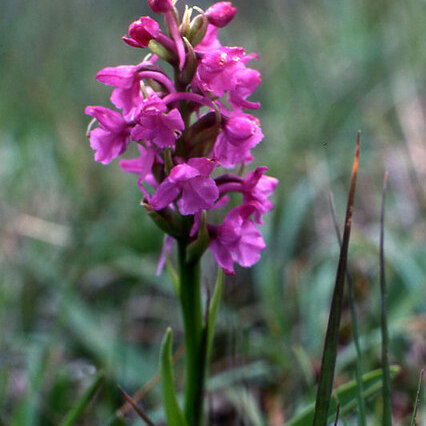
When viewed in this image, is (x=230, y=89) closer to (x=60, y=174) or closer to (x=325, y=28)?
(x=60, y=174)

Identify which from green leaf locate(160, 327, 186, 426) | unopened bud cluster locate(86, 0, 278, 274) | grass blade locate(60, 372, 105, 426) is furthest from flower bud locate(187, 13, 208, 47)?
grass blade locate(60, 372, 105, 426)

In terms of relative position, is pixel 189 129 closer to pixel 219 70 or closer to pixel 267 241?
→ pixel 219 70

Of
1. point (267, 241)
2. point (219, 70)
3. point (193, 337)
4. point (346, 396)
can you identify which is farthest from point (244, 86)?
point (267, 241)

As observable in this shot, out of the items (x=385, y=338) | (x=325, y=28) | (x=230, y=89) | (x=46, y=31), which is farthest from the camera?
(x=46, y=31)

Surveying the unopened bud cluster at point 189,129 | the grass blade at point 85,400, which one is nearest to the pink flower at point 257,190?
the unopened bud cluster at point 189,129

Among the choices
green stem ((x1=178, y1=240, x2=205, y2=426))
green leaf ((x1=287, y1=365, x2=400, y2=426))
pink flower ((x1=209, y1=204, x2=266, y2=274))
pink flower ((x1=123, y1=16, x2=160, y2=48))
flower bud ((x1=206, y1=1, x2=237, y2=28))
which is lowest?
green leaf ((x1=287, y1=365, x2=400, y2=426))

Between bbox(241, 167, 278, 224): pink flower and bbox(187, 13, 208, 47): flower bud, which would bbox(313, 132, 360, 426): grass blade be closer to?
bbox(241, 167, 278, 224): pink flower

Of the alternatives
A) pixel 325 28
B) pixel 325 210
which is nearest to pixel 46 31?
pixel 325 28
